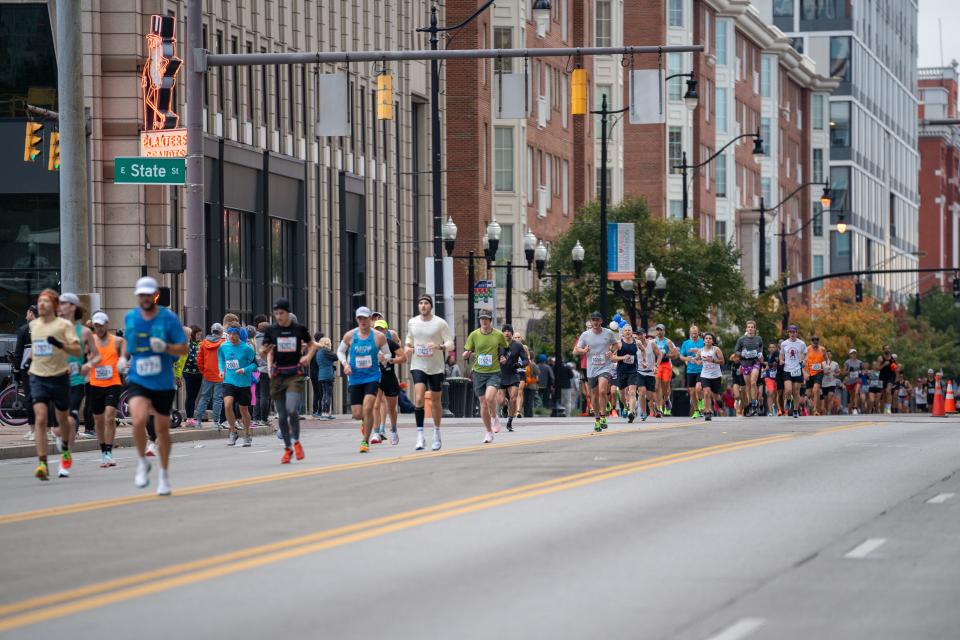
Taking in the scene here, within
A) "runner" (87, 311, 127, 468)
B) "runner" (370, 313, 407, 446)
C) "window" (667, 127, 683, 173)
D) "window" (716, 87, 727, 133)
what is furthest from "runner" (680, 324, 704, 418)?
"window" (716, 87, 727, 133)

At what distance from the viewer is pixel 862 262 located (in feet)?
454

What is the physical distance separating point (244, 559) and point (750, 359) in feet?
98.1

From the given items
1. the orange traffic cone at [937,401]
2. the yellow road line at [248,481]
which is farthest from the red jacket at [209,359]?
the orange traffic cone at [937,401]

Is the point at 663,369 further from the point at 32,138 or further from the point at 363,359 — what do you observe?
the point at 363,359

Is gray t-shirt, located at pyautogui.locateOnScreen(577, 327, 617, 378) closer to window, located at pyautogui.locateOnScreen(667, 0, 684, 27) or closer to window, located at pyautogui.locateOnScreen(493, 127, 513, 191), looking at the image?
window, located at pyautogui.locateOnScreen(493, 127, 513, 191)

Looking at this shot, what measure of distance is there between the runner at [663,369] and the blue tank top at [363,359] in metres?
15.7

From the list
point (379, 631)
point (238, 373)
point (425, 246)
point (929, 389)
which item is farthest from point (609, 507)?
point (929, 389)

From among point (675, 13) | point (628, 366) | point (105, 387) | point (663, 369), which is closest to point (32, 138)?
point (628, 366)

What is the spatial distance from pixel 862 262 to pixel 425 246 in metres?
76.6

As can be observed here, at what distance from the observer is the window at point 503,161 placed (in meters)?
73.2

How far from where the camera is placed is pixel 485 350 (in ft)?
89.8

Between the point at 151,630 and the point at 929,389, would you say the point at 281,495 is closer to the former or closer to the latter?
the point at 151,630

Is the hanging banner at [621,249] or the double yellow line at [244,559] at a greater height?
the hanging banner at [621,249]

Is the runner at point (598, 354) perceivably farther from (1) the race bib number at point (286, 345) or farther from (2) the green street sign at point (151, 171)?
(1) the race bib number at point (286, 345)
